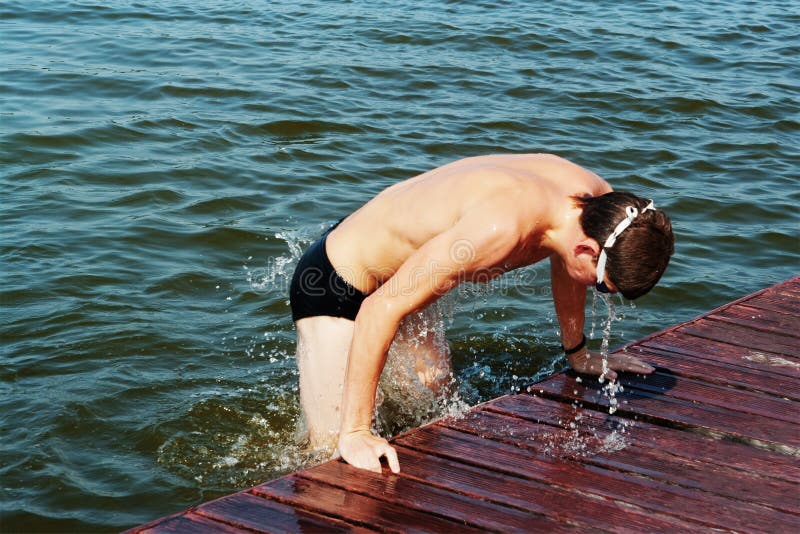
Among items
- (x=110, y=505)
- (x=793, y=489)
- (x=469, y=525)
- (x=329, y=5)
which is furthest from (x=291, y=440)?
(x=329, y=5)

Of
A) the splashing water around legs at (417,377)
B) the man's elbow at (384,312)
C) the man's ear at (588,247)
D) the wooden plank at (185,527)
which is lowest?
the splashing water around legs at (417,377)

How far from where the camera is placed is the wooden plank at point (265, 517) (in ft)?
10.6

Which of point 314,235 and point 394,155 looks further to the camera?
point 394,155

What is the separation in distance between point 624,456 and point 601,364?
32.9 inches

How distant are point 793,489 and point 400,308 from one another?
5.41 feet

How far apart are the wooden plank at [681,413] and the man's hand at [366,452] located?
111cm

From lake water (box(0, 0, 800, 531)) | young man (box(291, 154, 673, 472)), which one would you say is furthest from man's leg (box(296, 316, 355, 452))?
lake water (box(0, 0, 800, 531))

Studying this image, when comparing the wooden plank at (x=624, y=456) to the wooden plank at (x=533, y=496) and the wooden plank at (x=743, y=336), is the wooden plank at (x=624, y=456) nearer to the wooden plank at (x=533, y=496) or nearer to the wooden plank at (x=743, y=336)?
the wooden plank at (x=533, y=496)

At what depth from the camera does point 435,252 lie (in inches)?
137

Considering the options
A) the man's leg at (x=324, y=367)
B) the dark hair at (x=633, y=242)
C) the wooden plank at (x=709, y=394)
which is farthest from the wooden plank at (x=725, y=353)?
the man's leg at (x=324, y=367)

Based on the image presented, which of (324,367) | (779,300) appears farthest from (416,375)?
(779,300)

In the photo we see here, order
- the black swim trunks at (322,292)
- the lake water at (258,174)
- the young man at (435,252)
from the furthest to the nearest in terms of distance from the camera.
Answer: the lake water at (258,174), the black swim trunks at (322,292), the young man at (435,252)

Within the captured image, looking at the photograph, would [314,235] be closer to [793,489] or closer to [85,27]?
[793,489]

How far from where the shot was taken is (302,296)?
166 inches
